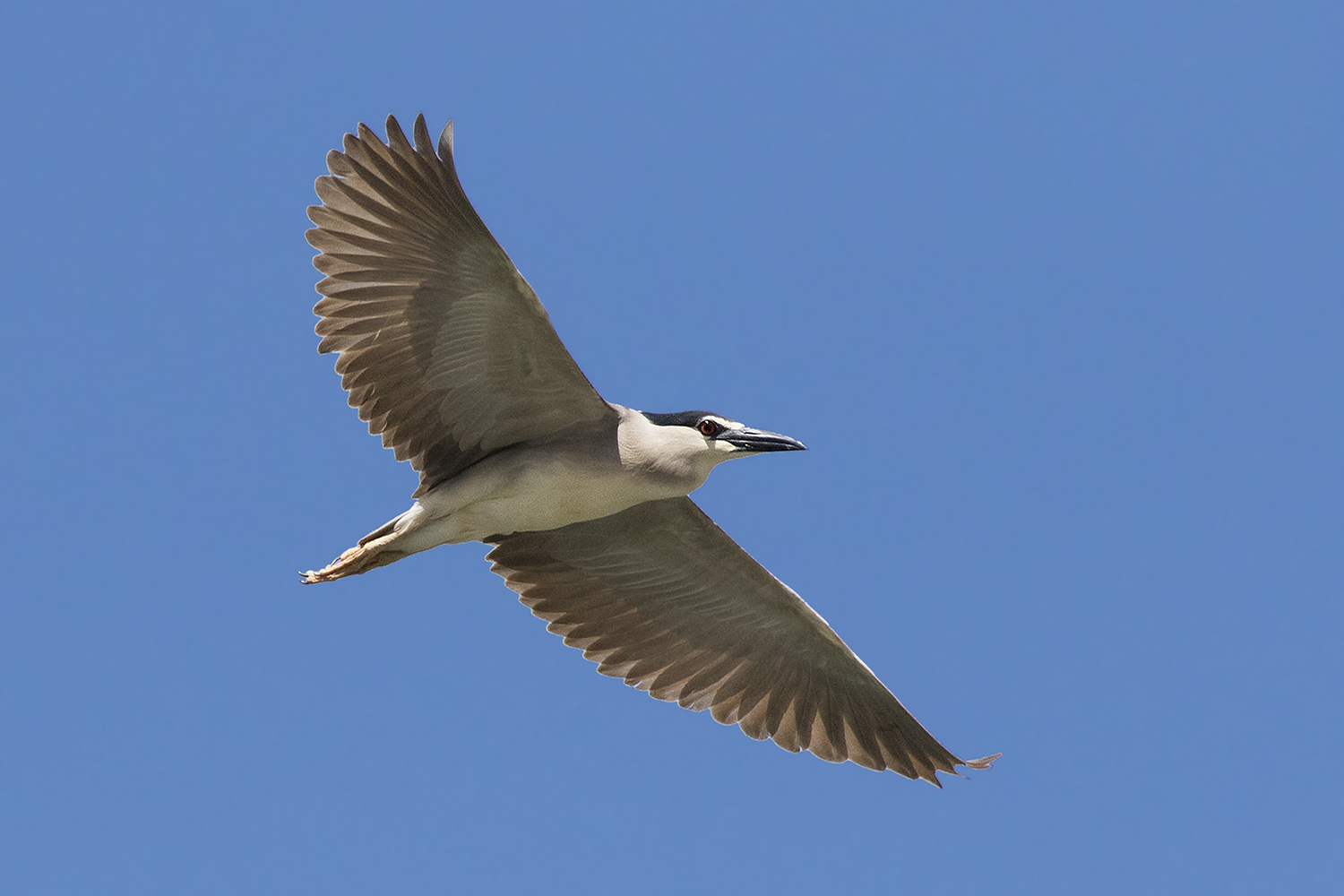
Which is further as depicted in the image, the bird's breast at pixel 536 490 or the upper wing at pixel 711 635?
the upper wing at pixel 711 635

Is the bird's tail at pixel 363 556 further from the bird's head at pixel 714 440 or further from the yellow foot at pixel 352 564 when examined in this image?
the bird's head at pixel 714 440

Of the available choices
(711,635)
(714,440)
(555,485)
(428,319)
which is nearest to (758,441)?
(714,440)

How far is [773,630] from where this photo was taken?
10.7 meters

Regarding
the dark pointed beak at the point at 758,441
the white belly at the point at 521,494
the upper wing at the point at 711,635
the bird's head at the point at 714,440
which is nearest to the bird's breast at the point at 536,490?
the white belly at the point at 521,494

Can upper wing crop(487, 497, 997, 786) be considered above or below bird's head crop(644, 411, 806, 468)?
below

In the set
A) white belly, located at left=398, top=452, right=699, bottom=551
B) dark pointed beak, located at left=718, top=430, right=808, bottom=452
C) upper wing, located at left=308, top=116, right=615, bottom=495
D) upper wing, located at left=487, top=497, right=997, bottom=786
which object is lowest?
upper wing, located at left=487, top=497, right=997, bottom=786

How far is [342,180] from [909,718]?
5.51 metres

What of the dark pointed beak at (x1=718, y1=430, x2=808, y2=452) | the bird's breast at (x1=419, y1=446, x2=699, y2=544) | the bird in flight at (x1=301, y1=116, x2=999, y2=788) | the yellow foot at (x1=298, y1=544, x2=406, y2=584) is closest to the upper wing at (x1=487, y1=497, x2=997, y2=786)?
the bird in flight at (x1=301, y1=116, x2=999, y2=788)

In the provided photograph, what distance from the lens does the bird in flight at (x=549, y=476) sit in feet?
29.8

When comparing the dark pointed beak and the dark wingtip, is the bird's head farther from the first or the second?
the dark wingtip

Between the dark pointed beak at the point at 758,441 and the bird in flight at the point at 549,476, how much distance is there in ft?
0.04

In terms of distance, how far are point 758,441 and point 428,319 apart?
7.43 ft

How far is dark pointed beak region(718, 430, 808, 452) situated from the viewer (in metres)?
9.31

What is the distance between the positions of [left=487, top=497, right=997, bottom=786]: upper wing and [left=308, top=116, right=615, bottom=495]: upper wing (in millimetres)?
1118
